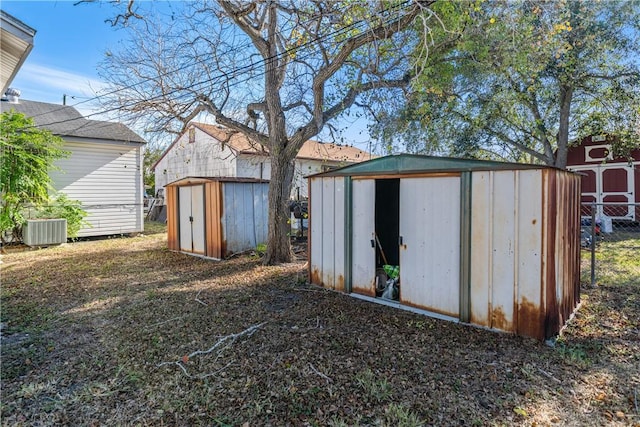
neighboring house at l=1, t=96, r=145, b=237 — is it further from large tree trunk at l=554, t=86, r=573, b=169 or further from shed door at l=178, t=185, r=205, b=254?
large tree trunk at l=554, t=86, r=573, b=169

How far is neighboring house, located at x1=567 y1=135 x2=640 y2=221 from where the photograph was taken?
11.6m

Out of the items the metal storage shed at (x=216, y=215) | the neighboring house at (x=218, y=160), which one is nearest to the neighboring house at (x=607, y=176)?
the neighboring house at (x=218, y=160)

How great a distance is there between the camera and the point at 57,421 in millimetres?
2422

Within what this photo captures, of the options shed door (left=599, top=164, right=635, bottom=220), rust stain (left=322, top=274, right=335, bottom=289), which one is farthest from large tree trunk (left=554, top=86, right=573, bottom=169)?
rust stain (left=322, top=274, right=335, bottom=289)

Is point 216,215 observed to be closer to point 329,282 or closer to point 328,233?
point 328,233

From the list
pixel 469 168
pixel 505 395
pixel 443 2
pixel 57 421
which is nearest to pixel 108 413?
pixel 57 421

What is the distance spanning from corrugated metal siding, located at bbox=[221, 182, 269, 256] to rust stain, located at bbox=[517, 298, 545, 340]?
20.0 ft

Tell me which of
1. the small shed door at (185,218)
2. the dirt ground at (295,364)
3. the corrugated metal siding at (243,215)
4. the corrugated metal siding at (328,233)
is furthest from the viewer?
the small shed door at (185,218)

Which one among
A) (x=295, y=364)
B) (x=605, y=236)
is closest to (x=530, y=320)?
(x=295, y=364)

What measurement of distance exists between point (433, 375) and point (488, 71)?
6.54 metres

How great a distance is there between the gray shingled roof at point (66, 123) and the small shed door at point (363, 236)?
9.65 metres

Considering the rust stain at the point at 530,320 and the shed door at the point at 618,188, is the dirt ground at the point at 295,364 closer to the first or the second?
the rust stain at the point at 530,320

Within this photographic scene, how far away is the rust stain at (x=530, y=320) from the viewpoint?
11.3 ft

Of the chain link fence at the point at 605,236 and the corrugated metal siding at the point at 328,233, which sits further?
the chain link fence at the point at 605,236
